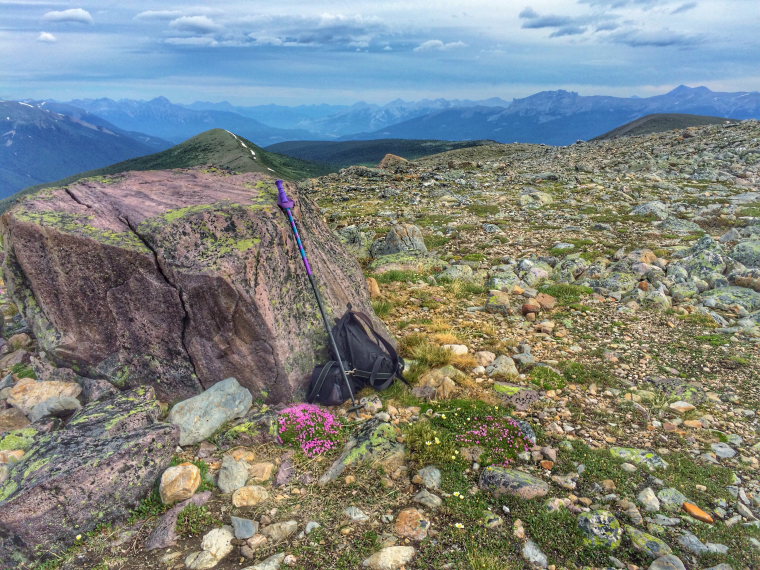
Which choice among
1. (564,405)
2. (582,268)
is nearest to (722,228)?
(582,268)

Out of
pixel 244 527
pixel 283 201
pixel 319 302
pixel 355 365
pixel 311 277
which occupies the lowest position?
pixel 244 527

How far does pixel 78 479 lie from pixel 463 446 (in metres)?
5.34

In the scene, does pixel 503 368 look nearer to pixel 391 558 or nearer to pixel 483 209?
pixel 391 558

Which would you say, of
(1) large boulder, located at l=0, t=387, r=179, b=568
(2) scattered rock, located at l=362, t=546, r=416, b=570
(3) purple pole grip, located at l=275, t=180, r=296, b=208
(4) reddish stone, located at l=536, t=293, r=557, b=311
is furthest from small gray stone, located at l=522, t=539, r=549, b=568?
(4) reddish stone, located at l=536, t=293, r=557, b=311

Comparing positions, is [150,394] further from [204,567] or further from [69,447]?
[204,567]

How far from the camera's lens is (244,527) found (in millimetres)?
5402

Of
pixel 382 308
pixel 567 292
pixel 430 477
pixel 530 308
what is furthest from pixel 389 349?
pixel 567 292

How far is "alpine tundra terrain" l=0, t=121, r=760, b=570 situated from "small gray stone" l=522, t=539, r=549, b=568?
0.10ft

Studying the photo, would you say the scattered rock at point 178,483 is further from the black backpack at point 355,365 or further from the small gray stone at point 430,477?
the small gray stone at point 430,477

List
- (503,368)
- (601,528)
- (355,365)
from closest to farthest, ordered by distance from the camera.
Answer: (601,528), (355,365), (503,368)

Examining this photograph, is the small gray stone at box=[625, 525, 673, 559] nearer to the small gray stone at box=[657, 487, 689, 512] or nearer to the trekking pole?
the small gray stone at box=[657, 487, 689, 512]

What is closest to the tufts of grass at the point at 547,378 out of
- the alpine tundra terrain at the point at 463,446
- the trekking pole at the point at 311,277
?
the alpine tundra terrain at the point at 463,446

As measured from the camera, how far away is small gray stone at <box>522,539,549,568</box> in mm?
4980

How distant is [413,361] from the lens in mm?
9680
